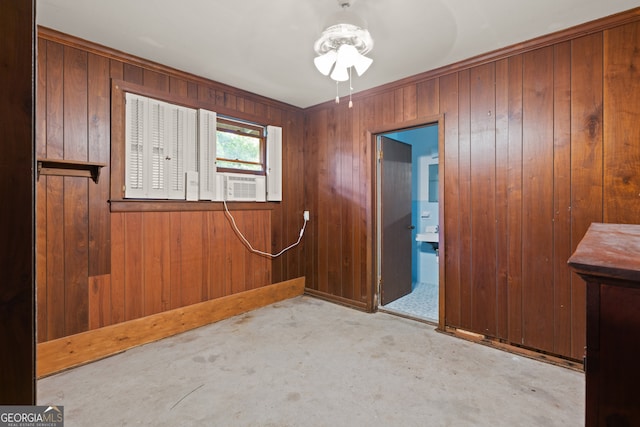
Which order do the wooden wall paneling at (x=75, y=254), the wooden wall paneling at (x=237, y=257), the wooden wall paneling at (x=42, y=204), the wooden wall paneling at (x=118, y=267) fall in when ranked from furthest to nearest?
the wooden wall paneling at (x=237, y=257) < the wooden wall paneling at (x=118, y=267) < the wooden wall paneling at (x=75, y=254) < the wooden wall paneling at (x=42, y=204)

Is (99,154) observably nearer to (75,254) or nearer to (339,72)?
(75,254)

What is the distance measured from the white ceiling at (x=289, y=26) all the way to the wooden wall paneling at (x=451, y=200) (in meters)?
0.30

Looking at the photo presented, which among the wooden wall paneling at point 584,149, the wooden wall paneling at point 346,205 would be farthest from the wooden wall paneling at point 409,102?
the wooden wall paneling at point 584,149

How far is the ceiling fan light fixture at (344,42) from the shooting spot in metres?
1.81

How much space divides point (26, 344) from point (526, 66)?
321cm

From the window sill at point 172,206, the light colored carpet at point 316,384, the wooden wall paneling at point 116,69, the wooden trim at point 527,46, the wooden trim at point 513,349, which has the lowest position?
the light colored carpet at point 316,384

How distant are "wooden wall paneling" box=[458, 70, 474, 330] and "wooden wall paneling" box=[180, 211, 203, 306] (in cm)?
253

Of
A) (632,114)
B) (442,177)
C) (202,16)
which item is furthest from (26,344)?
(632,114)

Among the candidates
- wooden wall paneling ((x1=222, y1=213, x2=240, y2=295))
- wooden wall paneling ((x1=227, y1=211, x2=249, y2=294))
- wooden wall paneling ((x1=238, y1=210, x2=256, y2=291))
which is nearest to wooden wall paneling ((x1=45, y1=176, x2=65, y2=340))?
wooden wall paneling ((x1=222, y1=213, x2=240, y2=295))

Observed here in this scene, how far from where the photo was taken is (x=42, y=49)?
220 cm

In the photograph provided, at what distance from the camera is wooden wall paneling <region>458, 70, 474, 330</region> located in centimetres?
269

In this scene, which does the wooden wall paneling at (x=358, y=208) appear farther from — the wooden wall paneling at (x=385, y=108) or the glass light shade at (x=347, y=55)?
the glass light shade at (x=347, y=55)

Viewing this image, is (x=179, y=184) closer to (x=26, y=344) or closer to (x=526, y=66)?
(x=26, y=344)

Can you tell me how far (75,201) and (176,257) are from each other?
93 cm
